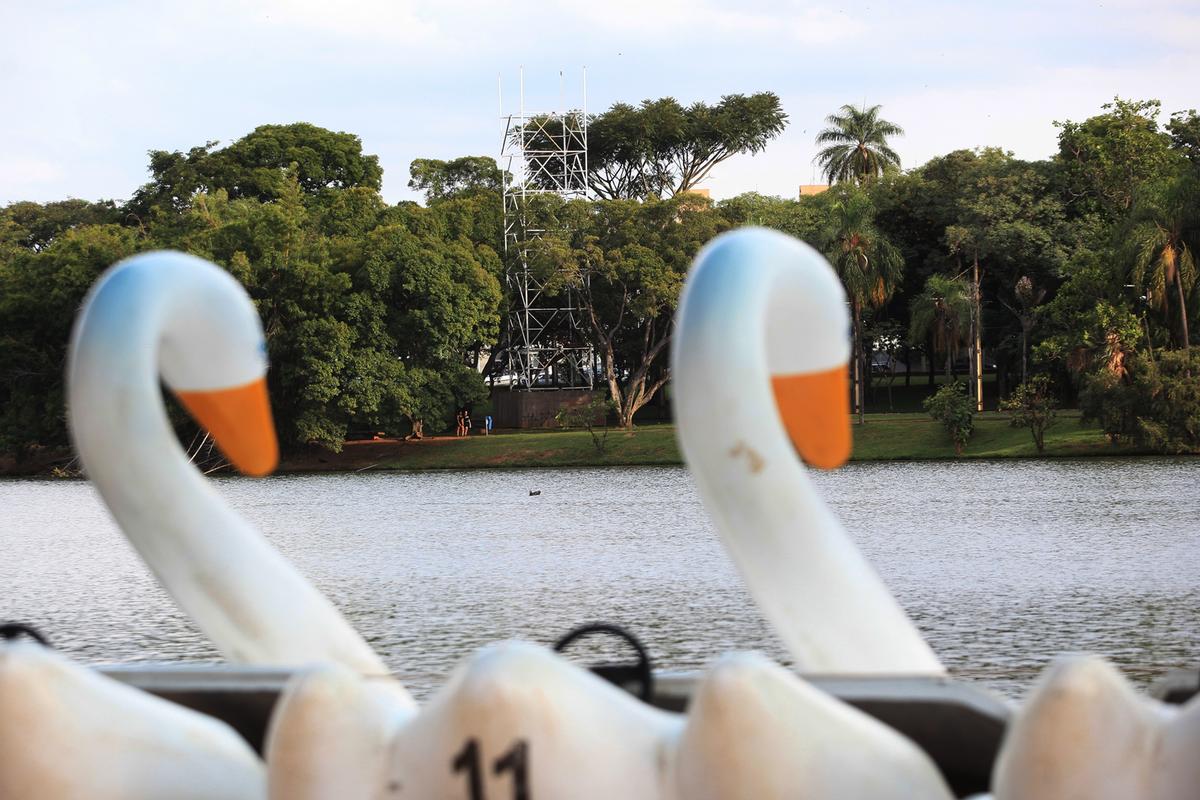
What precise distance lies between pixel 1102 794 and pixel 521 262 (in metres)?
40.7

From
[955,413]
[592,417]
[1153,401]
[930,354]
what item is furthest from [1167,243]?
[592,417]

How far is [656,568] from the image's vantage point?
57.0ft

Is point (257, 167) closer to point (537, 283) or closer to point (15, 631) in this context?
point (537, 283)

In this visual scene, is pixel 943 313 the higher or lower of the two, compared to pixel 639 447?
higher

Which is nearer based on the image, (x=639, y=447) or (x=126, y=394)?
(x=126, y=394)

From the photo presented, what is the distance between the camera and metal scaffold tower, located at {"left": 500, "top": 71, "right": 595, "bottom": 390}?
44.1 m

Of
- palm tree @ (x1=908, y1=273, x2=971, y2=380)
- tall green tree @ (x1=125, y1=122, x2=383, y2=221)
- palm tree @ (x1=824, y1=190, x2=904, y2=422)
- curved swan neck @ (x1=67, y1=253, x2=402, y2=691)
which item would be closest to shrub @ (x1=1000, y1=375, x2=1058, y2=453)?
palm tree @ (x1=908, y1=273, x2=971, y2=380)

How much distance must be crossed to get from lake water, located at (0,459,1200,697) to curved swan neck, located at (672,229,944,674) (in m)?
1.37

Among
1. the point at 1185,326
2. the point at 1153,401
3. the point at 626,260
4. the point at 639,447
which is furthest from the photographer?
the point at 626,260

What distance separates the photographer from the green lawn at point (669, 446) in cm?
3450

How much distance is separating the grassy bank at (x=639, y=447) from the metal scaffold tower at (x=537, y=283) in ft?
10.0

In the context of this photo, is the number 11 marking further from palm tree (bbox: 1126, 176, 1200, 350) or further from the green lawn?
the green lawn

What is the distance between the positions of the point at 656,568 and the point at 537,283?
26.6 metres

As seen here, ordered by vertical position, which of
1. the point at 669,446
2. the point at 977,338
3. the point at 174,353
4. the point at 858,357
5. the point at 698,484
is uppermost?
the point at 174,353
